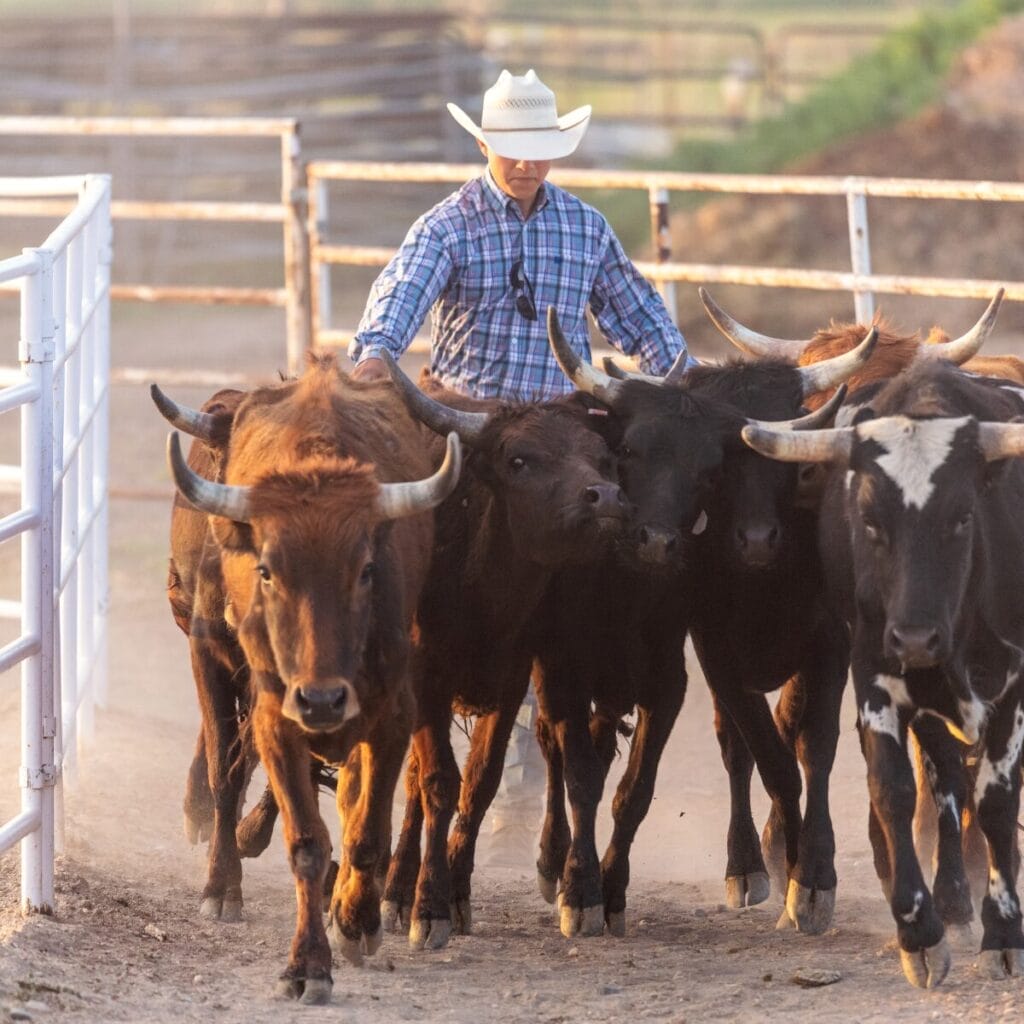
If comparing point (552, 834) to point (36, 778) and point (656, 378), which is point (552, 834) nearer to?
point (656, 378)

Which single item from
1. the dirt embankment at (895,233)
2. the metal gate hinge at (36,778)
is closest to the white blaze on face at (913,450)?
the metal gate hinge at (36,778)

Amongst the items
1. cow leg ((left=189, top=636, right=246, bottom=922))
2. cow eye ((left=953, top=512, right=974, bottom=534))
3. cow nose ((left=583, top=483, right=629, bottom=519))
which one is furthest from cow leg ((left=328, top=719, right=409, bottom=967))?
cow eye ((left=953, top=512, right=974, bottom=534))

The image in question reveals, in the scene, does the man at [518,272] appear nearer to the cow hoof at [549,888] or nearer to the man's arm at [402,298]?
the man's arm at [402,298]

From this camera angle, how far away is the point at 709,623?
646 centimetres

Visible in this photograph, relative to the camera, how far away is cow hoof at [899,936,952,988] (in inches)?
211

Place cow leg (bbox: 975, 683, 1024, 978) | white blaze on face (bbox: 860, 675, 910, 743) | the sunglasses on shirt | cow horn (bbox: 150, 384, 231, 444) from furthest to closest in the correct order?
the sunglasses on shirt → cow horn (bbox: 150, 384, 231, 444) → white blaze on face (bbox: 860, 675, 910, 743) → cow leg (bbox: 975, 683, 1024, 978)

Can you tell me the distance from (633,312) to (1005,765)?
2.38 meters

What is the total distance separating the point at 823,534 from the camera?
609 cm

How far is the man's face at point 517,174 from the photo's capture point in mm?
7102

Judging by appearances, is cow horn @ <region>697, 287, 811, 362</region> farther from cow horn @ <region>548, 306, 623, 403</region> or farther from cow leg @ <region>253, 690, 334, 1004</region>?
cow leg @ <region>253, 690, 334, 1004</region>

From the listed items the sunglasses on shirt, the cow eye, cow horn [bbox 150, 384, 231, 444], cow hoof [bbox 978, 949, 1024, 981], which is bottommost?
cow hoof [bbox 978, 949, 1024, 981]

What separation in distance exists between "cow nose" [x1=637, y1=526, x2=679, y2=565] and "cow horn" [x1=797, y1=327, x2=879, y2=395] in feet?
2.76

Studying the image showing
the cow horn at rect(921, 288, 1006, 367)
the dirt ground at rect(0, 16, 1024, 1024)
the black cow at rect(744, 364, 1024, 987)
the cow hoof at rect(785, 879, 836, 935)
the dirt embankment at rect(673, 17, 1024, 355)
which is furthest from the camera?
the dirt embankment at rect(673, 17, 1024, 355)

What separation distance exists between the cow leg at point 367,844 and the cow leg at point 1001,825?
160 cm
